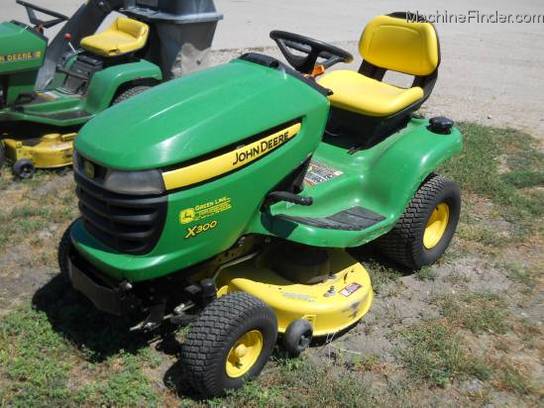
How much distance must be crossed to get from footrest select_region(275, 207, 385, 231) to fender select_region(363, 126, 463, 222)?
3.6 inches

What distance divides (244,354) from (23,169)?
103 inches

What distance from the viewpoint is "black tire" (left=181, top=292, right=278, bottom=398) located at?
7.70 feet

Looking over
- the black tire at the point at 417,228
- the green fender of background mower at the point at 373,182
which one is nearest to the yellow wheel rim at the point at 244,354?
the green fender of background mower at the point at 373,182

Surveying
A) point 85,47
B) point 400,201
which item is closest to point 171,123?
point 400,201

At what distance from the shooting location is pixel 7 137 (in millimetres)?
4660

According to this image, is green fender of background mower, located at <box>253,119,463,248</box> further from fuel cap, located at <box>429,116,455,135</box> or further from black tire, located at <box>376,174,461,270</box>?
black tire, located at <box>376,174,461,270</box>

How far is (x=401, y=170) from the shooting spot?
318 cm

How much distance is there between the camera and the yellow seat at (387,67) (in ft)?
10.9

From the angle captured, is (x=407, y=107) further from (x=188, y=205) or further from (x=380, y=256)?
(x=188, y=205)

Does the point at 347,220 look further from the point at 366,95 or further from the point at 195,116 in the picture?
the point at 195,116

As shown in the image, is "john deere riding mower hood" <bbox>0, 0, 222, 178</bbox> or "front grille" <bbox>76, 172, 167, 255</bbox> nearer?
"front grille" <bbox>76, 172, 167, 255</bbox>

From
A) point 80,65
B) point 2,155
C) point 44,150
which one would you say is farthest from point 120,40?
point 2,155

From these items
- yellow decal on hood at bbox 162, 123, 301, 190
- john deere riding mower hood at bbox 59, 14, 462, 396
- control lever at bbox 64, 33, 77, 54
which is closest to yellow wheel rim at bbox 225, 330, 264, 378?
john deere riding mower hood at bbox 59, 14, 462, 396

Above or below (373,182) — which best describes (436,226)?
below
